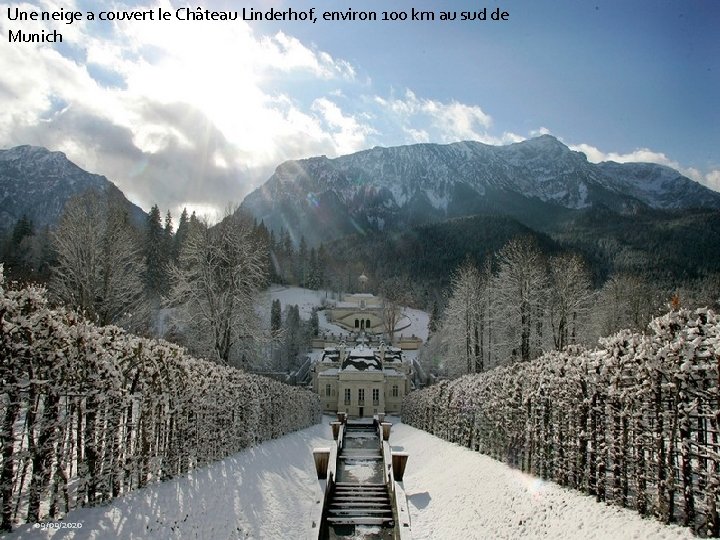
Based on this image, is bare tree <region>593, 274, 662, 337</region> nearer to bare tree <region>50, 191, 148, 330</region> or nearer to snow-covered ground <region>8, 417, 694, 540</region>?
snow-covered ground <region>8, 417, 694, 540</region>

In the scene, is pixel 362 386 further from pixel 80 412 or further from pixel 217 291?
pixel 80 412

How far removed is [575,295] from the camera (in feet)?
100

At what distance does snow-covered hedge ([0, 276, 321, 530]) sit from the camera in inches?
245

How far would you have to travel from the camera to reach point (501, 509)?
9703 mm

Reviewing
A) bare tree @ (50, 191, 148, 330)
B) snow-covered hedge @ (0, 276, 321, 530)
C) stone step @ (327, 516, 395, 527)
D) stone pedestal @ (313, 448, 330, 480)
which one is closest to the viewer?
snow-covered hedge @ (0, 276, 321, 530)

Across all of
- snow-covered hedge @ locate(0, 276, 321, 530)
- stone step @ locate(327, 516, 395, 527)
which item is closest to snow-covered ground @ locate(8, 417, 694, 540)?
snow-covered hedge @ locate(0, 276, 321, 530)

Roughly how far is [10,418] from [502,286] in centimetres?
2830

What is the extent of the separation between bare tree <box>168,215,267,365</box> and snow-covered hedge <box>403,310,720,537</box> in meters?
17.1

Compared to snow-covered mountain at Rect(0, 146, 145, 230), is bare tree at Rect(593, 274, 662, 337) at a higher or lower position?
lower

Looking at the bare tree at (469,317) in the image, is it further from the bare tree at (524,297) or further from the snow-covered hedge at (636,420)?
the snow-covered hedge at (636,420)

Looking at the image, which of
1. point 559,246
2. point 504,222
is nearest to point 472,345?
point 559,246

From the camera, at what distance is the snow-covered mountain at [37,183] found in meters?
151

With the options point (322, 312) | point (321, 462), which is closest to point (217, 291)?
point (321, 462)

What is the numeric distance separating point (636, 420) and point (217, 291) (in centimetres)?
2232
